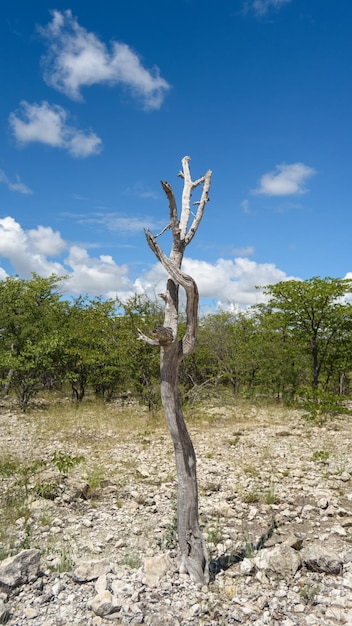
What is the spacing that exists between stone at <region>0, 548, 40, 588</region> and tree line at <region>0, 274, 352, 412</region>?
1219cm

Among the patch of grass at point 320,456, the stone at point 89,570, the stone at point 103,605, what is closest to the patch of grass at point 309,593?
the stone at point 103,605

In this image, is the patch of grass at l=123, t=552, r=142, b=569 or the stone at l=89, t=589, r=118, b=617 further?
the patch of grass at l=123, t=552, r=142, b=569

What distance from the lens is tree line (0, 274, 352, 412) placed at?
18516 millimetres

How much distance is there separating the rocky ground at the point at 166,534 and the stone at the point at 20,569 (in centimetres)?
1

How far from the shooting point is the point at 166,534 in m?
6.51

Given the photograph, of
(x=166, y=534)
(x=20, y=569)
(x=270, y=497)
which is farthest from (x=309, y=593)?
(x=20, y=569)

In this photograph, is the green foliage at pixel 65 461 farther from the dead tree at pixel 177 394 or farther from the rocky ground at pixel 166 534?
the dead tree at pixel 177 394

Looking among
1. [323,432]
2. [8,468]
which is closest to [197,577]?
[8,468]

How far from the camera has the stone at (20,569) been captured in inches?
197

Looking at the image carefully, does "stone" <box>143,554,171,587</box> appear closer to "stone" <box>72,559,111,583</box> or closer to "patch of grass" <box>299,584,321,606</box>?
"stone" <box>72,559,111,583</box>

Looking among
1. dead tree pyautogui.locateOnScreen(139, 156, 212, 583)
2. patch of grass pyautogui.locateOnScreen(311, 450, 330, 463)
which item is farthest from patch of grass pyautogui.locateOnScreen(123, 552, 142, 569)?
patch of grass pyautogui.locateOnScreen(311, 450, 330, 463)

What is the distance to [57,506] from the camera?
789 centimetres

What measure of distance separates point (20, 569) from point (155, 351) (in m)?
13.5

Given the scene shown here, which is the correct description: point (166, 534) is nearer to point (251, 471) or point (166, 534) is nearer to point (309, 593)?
point (309, 593)
